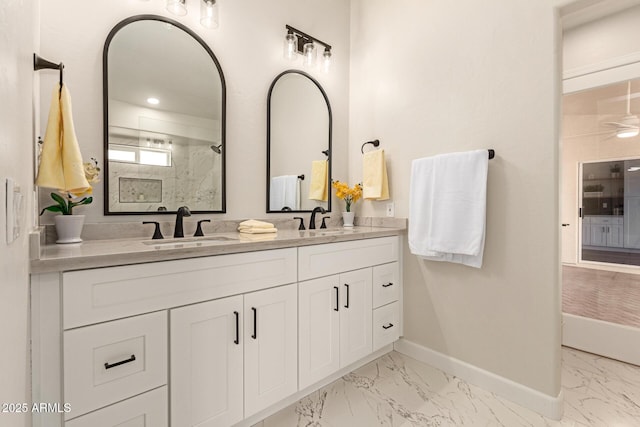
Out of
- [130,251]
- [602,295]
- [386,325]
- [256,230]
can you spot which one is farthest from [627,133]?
[130,251]

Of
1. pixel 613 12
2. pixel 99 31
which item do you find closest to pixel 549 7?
pixel 613 12

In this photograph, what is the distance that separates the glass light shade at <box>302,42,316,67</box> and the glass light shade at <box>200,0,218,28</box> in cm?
73

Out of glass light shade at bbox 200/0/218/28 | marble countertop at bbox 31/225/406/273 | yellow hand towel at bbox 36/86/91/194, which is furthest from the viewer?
glass light shade at bbox 200/0/218/28

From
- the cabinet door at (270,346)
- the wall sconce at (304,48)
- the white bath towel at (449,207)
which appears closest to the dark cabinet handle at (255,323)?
the cabinet door at (270,346)

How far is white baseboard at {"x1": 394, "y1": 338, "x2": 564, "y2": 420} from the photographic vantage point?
5.51ft

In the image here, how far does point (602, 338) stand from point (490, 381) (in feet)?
3.52

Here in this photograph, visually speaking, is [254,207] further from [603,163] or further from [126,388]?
[603,163]

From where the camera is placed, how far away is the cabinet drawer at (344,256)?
172 cm

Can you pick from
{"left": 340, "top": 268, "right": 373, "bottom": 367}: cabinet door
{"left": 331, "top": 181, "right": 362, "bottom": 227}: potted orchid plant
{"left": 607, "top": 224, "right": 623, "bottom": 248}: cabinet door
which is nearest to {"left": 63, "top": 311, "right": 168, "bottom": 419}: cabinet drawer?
{"left": 340, "top": 268, "right": 373, "bottom": 367}: cabinet door

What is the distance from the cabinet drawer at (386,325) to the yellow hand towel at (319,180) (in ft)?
3.18

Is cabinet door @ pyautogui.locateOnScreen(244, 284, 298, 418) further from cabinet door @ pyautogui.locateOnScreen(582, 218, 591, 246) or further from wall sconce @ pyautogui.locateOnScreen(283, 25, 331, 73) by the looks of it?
cabinet door @ pyautogui.locateOnScreen(582, 218, 591, 246)

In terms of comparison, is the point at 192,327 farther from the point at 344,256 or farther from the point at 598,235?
the point at 598,235

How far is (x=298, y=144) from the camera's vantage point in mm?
2449

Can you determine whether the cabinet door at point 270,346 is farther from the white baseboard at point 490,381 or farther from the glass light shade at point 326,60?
the glass light shade at point 326,60
